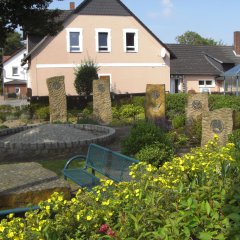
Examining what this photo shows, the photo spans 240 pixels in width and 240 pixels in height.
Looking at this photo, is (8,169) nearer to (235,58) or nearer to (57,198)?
(57,198)

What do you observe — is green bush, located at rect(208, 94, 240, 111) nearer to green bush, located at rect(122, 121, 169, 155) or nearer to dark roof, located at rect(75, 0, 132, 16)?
green bush, located at rect(122, 121, 169, 155)

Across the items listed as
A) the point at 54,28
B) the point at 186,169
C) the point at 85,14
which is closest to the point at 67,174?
the point at 186,169

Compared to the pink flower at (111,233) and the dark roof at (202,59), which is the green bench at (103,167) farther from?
the dark roof at (202,59)

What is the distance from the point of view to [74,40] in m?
31.4

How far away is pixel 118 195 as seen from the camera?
345 centimetres

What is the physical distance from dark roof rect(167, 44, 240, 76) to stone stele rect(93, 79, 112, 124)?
2190 centimetres

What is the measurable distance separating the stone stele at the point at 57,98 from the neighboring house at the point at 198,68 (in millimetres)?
22350

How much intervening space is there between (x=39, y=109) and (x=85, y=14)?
1210 cm

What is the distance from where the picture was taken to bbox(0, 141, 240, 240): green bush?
2844mm

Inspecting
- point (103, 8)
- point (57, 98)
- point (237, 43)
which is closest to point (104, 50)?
point (103, 8)

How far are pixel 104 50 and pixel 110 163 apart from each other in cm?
2608

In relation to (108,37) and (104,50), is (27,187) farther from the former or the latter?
(108,37)

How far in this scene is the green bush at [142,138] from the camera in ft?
31.2

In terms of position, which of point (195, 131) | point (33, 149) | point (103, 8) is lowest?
point (33, 149)
